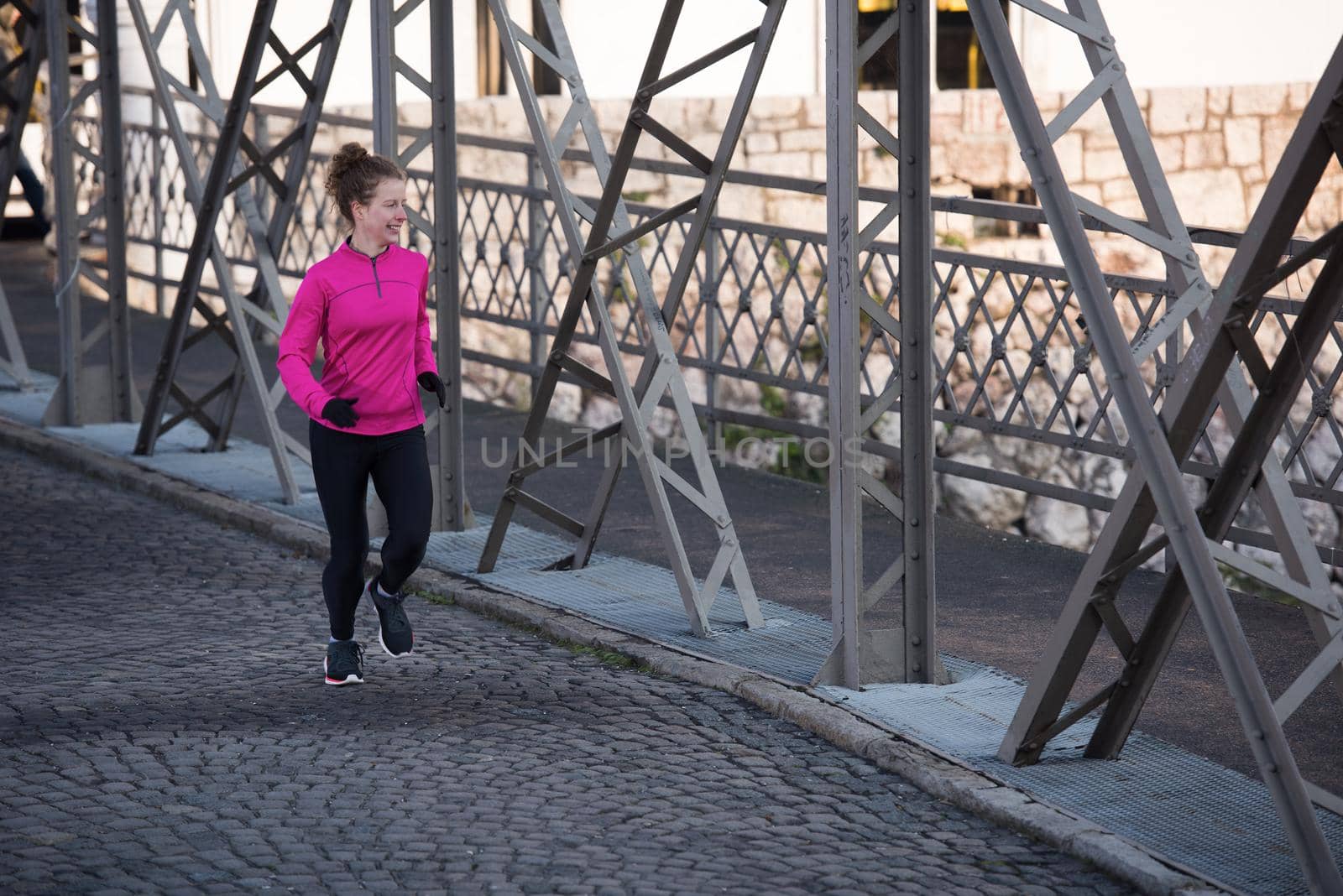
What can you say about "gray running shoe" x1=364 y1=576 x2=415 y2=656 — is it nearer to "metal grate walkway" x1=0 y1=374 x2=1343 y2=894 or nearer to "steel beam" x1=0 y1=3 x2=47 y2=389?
"metal grate walkway" x1=0 y1=374 x2=1343 y2=894

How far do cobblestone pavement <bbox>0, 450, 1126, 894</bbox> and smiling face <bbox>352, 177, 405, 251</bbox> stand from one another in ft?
4.78

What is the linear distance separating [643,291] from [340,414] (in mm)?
1563

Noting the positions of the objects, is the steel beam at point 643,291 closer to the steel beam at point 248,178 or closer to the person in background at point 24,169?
the steel beam at point 248,178

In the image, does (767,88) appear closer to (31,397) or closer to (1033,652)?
(31,397)

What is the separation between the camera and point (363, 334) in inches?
231

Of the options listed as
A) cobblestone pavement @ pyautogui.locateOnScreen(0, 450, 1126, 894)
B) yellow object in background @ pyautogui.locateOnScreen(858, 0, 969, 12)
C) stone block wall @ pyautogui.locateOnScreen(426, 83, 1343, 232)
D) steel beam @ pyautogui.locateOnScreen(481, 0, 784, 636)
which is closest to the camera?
cobblestone pavement @ pyautogui.locateOnScreen(0, 450, 1126, 894)

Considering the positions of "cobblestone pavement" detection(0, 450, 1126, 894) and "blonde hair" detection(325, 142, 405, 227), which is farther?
"blonde hair" detection(325, 142, 405, 227)

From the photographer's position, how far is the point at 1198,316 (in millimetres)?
5516

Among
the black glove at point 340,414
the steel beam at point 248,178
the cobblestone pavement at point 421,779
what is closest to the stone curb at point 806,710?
the cobblestone pavement at point 421,779

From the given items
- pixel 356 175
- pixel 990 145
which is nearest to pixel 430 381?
pixel 356 175

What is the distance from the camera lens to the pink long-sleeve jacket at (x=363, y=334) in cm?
581

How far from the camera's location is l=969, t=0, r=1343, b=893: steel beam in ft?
13.8

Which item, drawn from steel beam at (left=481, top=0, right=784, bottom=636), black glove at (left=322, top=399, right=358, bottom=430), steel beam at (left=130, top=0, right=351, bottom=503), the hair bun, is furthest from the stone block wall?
black glove at (left=322, top=399, right=358, bottom=430)

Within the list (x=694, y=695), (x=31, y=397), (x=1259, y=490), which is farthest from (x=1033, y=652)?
(x=31, y=397)
